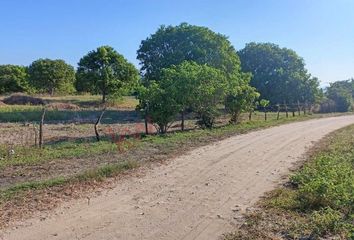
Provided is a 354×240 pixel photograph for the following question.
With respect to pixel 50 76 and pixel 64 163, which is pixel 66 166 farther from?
pixel 50 76

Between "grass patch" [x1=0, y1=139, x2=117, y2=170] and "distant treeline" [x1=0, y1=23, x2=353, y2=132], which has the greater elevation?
"distant treeline" [x1=0, y1=23, x2=353, y2=132]

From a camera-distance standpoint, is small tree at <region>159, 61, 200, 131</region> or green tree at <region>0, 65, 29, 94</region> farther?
green tree at <region>0, 65, 29, 94</region>

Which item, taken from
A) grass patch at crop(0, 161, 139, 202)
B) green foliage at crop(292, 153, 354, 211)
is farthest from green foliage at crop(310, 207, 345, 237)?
grass patch at crop(0, 161, 139, 202)

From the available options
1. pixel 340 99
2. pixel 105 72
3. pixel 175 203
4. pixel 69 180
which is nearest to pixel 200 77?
pixel 69 180

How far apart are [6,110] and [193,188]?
29181mm

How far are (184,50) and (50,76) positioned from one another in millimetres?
34637

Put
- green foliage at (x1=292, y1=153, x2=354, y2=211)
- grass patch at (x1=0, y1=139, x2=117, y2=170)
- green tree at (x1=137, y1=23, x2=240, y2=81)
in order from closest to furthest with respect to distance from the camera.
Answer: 1. green foliage at (x1=292, y1=153, x2=354, y2=211)
2. grass patch at (x1=0, y1=139, x2=117, y2=170)
3. green tree at (x1=137, y1=23, x2=240, y2=81)

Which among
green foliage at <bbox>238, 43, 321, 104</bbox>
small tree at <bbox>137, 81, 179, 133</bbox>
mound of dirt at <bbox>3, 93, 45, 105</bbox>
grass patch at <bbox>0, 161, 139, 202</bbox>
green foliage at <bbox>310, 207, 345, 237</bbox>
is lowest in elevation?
green foliage at <bbox>310, 207, 345, 237</bbox>

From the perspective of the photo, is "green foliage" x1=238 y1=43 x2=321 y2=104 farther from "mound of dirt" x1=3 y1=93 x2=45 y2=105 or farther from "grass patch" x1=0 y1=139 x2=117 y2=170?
"grass patch" x1=0 y1=139 x2=117 y2=170

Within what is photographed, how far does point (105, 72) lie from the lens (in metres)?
44.8

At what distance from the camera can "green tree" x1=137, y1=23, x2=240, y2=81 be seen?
1465 inches

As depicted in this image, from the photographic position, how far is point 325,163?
10359 mm

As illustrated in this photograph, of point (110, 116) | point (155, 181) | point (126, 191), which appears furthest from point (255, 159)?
point (110, 116)

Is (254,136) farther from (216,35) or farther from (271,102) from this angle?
(271,102)
